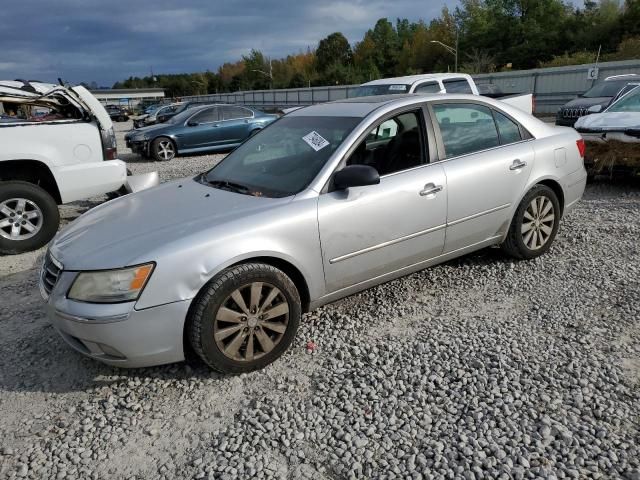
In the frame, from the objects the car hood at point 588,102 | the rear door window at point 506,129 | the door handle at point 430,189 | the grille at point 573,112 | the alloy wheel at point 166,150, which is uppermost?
the rear door window at point 506,129

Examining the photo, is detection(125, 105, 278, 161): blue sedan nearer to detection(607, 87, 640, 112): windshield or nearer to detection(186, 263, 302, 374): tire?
detection(607, 87, 640, 112): windshield

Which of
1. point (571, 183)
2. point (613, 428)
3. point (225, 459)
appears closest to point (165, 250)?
point (225, 459)

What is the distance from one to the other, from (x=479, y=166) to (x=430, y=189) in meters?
0.59

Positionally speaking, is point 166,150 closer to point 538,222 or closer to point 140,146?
point 140,146

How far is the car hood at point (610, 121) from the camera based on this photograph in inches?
281

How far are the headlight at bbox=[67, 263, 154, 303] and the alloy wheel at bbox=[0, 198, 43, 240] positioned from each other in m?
3.56

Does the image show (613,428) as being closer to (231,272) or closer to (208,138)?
(231,272)

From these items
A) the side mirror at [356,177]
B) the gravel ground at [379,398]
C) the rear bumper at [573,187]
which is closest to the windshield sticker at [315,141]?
the side mirror at [356,177]

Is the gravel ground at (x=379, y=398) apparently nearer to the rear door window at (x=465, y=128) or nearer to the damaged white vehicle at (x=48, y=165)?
the rear door window at (x=465, y=128)

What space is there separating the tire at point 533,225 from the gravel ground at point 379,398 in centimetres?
46

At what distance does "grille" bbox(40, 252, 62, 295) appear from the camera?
9.69 ft

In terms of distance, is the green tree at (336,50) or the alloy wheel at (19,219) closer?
the alloy wheel at (19,219)

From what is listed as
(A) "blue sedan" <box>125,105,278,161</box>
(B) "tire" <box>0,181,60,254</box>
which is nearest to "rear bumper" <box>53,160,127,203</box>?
(B) "tire" <box>0,181,60,254</box>

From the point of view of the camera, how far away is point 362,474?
2.25 meters
